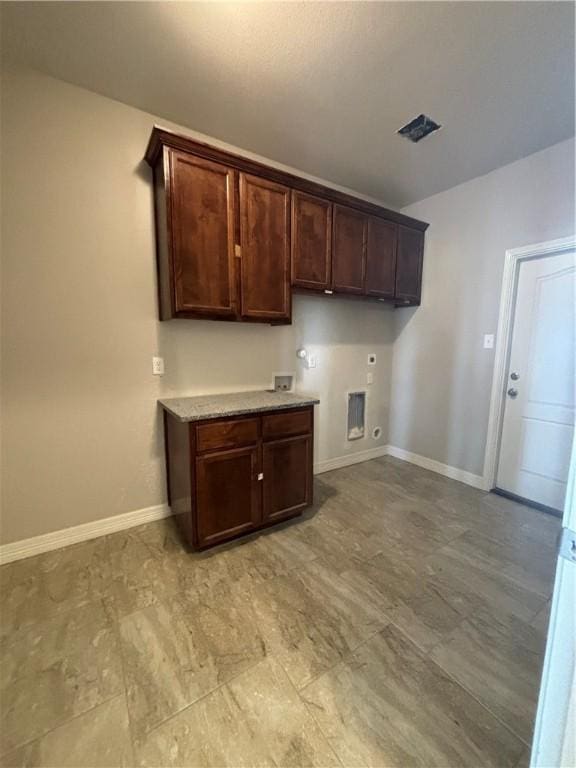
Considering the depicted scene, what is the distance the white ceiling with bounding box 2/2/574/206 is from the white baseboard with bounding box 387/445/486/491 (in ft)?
8.67

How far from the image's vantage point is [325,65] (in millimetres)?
1641

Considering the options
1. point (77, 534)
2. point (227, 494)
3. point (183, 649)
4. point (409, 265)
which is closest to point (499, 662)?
point (183, 649)

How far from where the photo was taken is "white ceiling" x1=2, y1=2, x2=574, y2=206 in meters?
1.40

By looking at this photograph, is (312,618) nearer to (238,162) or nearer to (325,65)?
(238,162)

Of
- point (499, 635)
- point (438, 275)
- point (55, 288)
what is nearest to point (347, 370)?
point (438, 275)

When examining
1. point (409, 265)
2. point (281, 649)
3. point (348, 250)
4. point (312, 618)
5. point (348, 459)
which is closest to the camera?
point (281, 649)

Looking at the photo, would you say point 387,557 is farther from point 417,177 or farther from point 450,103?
point 417,177

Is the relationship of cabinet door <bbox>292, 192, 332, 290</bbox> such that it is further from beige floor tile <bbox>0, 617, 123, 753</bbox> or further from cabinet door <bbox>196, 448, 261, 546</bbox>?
beige floor tile <bbox>0, 617, 123, 753</bbox>

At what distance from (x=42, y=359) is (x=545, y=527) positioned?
3.52 metres

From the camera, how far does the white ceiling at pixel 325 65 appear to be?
140 centimetres

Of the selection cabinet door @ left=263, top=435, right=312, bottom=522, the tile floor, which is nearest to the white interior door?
the tile floor

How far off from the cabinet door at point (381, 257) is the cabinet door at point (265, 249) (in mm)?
851

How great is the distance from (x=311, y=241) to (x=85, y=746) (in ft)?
9.06

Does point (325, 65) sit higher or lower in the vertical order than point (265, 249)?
higher
